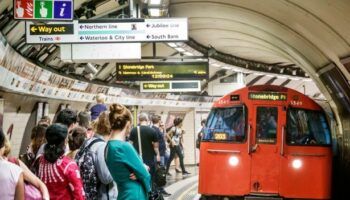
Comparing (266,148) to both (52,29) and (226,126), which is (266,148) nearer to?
(226,126)

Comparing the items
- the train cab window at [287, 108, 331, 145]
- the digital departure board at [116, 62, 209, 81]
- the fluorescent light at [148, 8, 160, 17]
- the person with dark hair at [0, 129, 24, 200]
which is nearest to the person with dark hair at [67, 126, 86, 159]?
the person with dark hair at [0, 129, 24, 200]

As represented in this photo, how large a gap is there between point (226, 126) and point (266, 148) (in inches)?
31.0

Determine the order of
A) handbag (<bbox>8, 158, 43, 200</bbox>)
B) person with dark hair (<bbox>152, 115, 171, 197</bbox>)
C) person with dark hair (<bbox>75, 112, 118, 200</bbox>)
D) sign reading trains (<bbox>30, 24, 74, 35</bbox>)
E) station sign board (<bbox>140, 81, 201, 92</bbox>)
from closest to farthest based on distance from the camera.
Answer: handbag (<bbox>8, 158, 43, 200</bbox>) < person with dark hair (<bbox>75, 112, 118, 200</bbox>) < sign reading trains (<bbox>30, 24, 74, 35</bbox>) < person with dark hair (<bbox>152, 115, 171, 197</bbox>) < station sign board (<bbox>140, 81, 201, 92</bbox>)

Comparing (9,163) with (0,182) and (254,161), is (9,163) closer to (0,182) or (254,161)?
(0,182)

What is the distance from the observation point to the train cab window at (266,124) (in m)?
9.79

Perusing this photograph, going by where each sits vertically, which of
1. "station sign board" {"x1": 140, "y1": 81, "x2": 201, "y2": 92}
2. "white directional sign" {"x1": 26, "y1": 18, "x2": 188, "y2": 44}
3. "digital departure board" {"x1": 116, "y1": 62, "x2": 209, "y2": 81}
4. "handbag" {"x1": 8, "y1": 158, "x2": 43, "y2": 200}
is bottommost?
"handbag" {"x1": 8, "y1": 158, "x2": 43, "y2": 200}

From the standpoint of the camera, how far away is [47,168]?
4906mm

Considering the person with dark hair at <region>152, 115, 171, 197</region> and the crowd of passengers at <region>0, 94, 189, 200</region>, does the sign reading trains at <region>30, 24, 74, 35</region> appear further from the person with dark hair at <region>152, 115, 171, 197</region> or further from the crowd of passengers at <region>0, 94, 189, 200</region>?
the crowd of passengers at <region>0, 94, 189, 200</region>

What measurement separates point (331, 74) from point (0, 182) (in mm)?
7966

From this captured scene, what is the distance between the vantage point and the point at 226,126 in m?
10.0

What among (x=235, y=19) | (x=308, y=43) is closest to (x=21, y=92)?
(x=235, y=19)

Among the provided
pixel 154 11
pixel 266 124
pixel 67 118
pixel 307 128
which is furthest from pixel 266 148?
pixel 67 118

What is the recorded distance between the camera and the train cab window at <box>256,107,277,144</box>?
32.1ft

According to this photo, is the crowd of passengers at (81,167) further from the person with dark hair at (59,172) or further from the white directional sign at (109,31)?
the white directional sign at (109,31)
